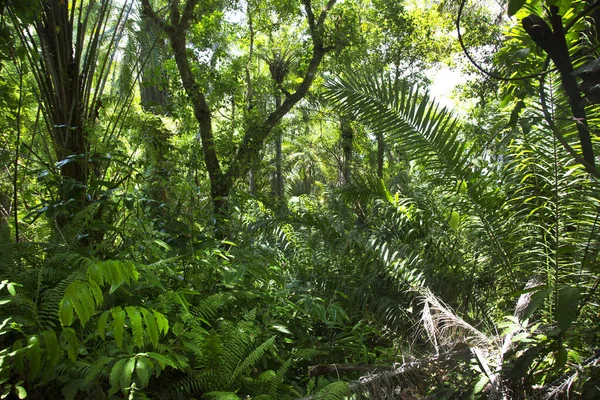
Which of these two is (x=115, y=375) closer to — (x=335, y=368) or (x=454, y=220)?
(x=335, y=368)

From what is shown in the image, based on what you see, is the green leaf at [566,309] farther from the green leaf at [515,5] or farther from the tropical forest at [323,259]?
the green leaf at [515,5]

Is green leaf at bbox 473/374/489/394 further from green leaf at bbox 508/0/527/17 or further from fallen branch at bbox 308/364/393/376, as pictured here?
green leaf at bbox 508/0/527/17

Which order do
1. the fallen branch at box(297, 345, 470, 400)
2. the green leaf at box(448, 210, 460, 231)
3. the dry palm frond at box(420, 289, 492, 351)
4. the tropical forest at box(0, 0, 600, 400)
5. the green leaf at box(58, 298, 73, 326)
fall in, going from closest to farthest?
the green leaf at box(58, 298, 73, 326)
the tropical forest at box(0, 0, 600, 400)
the fallen branch at box(297, 345, 470, 400)
the dry palm frond at box(420, 289, 492, 351)
the green leaf at box(448, 210, 460, 231)

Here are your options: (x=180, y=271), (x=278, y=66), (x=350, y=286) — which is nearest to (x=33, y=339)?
(x=180, y=271)

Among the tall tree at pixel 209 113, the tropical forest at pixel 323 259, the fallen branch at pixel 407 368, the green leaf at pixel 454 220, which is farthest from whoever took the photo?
the tall tree at pixel 209 113

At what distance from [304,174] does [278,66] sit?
10737 mm

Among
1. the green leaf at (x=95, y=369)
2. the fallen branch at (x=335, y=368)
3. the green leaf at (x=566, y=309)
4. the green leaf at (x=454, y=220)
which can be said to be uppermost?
the green leaf at (x=454, y=220)

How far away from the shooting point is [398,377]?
2.42 m

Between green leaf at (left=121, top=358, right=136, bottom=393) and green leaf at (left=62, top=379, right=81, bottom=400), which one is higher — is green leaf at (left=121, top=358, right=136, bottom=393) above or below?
above

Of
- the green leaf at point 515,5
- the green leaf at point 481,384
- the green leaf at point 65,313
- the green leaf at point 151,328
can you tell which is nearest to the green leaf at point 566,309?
the green leaf at point 481,384

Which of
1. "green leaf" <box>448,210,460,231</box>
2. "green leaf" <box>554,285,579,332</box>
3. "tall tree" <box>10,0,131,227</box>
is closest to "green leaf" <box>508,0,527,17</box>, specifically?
"green leaf" <box>554,285,579,332</box>

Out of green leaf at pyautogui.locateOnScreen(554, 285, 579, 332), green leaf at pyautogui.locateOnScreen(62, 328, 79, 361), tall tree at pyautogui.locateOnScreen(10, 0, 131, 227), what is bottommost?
green leaf at pyautogui.locateOnScreen(62, 328, 79, 361)

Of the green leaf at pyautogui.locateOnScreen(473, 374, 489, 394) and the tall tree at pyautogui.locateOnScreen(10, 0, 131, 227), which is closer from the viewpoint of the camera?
the green leaf at pyautogui.locateOnScreen(473, 374, 489, 394)

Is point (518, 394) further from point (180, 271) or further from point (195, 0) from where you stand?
point (195, 0)
